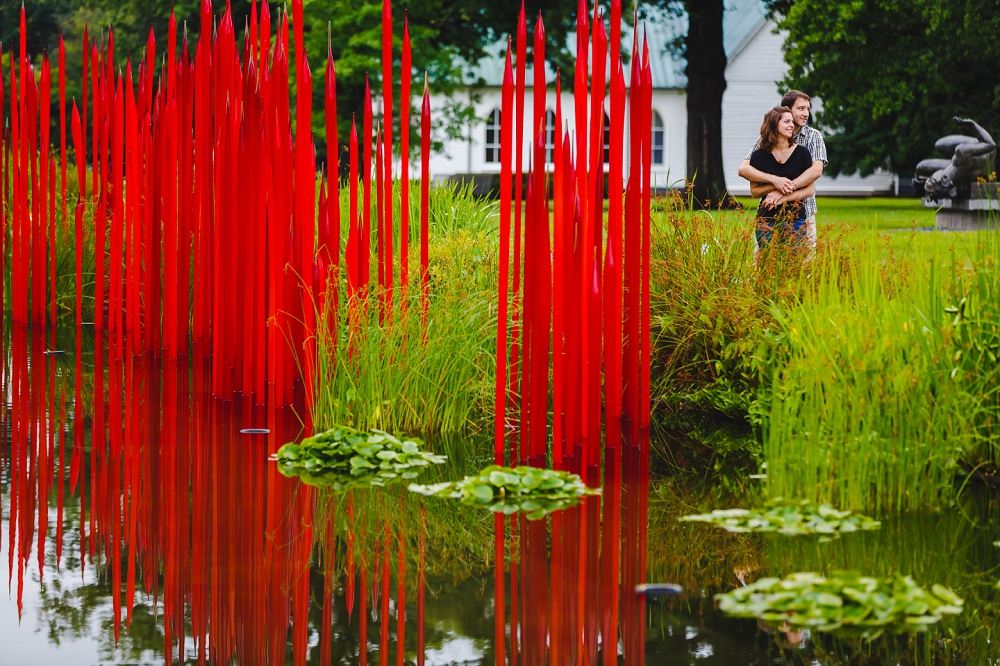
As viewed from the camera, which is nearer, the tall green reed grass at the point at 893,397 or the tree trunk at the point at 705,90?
the tall green reed grass at the point at 893,397

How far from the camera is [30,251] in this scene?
8406 mm

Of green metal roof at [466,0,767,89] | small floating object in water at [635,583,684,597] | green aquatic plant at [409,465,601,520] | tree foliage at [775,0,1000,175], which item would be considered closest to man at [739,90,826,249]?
green aquatic plant at [409,465,601,520]

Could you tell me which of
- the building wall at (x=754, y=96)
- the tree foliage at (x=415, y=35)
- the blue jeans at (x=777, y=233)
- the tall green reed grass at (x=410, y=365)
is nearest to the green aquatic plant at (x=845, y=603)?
the tall green reed grass at (x=410, y=365)

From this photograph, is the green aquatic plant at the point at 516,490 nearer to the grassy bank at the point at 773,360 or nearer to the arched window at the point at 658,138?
the grassy bank at the point at 773,360

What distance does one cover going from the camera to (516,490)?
14.3 feet

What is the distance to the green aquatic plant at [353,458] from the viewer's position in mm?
4660

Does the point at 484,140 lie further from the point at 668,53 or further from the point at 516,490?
the point at 516,490

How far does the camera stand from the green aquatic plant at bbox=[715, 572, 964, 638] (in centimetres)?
317

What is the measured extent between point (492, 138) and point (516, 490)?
1444 inches

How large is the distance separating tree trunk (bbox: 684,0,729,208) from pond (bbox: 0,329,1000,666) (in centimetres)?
1913

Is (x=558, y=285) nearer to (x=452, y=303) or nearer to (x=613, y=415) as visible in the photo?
(x=613, y=415)

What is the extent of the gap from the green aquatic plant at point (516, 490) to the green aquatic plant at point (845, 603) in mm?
990

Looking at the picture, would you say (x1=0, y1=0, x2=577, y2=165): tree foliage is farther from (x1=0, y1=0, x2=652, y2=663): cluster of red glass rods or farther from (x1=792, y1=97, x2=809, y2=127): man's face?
(x1=0, y1=0, x2=652, y2=663): cluster of red glass rods

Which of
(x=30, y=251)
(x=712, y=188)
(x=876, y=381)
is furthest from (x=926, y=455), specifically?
(x=712, y=188)
